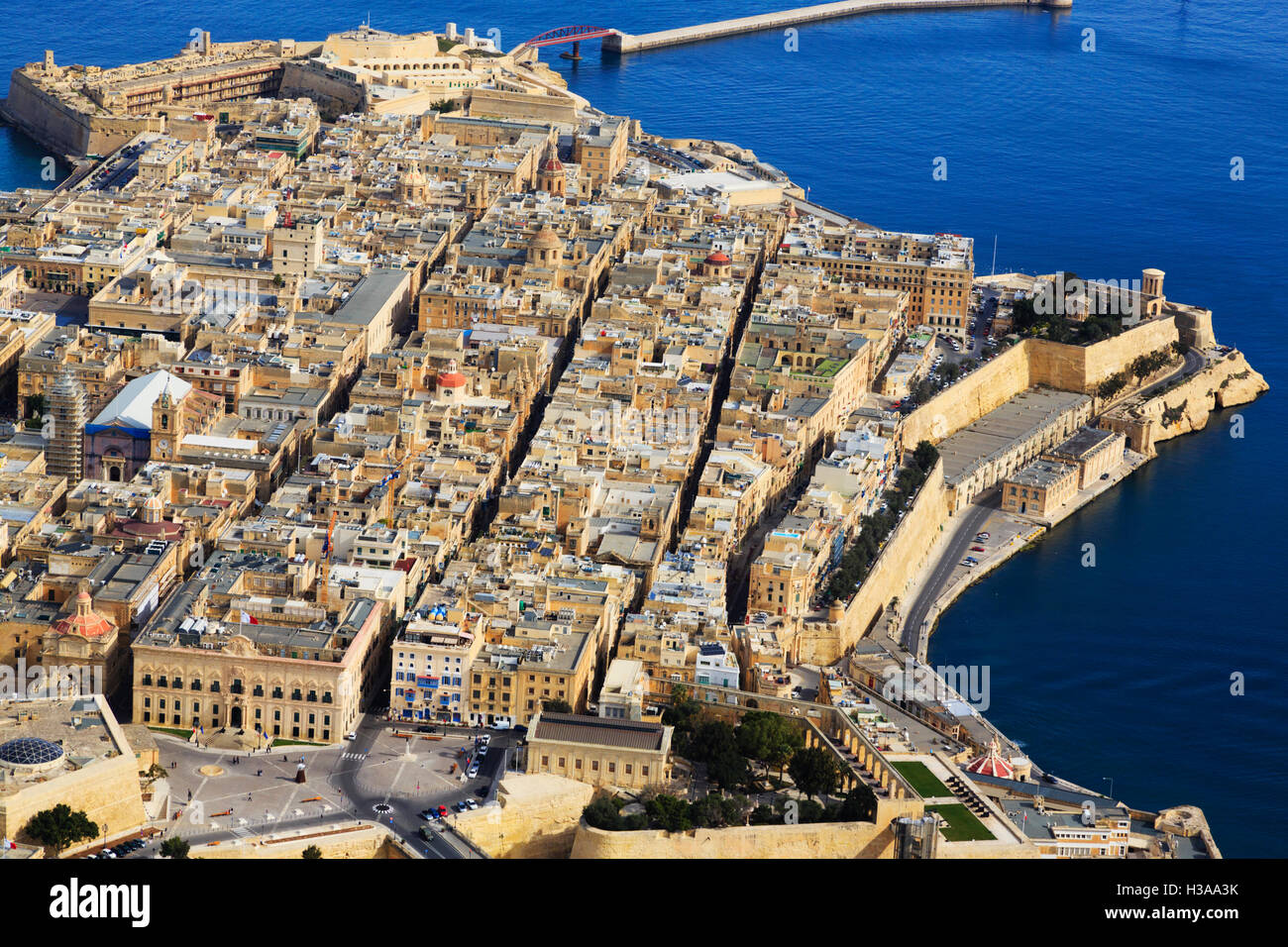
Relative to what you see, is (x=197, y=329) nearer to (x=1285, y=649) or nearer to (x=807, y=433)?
(x=807, y=433)

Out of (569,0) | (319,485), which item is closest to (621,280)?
(319,485)

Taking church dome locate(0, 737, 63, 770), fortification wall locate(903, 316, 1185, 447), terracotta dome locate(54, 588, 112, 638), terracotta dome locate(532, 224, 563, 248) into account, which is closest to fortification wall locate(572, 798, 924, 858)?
church dome locate(0, 737, 63, 770)

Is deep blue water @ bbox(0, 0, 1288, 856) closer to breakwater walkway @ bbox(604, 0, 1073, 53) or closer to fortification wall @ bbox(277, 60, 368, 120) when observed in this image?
breakwater walkway @ bbox(604, 0, 1073, 53)

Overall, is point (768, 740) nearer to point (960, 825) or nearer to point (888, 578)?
point (960, 825)

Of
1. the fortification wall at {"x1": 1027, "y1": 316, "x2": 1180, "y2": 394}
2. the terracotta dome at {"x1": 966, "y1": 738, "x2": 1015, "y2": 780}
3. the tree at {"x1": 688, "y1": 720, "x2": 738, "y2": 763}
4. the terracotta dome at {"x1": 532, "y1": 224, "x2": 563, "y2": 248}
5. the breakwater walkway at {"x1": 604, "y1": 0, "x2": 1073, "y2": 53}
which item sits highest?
the breakwater walkway at {"x1": 604, "y1": 0, "x2": 1073, "y2": 53}

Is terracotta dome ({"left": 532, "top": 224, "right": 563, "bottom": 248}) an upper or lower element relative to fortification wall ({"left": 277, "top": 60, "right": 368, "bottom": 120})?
lower

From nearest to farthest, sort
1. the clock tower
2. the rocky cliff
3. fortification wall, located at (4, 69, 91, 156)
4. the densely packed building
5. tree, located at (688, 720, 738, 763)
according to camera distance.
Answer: tree, located at (688, 720, 738, 763)
the densely packed building
the clock tower
the rocky cliff
fortification wall, located at (4, 69, 91, 156)

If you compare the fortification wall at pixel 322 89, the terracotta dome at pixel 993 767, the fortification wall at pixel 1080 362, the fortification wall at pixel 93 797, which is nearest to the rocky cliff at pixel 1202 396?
the fortification wall at pixel 1080 362
